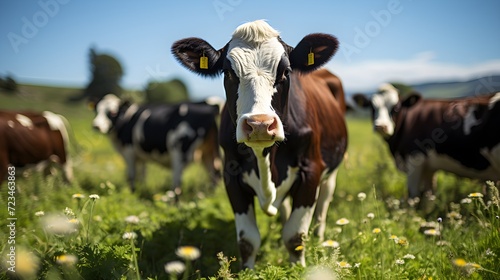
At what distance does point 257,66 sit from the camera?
8.91ft

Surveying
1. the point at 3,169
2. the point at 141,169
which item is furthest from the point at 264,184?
the point at 141,169

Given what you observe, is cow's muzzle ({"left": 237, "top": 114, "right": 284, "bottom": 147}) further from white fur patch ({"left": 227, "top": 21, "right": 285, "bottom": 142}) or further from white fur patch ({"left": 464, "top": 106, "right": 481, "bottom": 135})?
white fur patch ({"left": 464, "top": 106, "right": 481, "bottom": 135})

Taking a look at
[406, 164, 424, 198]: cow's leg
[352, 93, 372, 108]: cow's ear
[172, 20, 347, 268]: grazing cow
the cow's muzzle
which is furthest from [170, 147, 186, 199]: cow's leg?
the cow's muzzle

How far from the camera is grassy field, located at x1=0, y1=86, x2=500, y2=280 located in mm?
2516

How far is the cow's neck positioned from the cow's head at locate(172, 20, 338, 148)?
0.29 meters

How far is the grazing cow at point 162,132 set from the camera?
7941 millimetres

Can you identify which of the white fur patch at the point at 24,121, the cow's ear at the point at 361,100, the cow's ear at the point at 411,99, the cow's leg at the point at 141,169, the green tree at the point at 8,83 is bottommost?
the cow's leg at the point at 141,169

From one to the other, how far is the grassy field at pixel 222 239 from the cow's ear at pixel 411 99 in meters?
1.21

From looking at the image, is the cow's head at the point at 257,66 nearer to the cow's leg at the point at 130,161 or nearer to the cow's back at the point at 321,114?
the cow's back at the point at 321,114

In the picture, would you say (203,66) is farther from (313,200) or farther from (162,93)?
(162,93)

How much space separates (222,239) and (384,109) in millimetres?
4036

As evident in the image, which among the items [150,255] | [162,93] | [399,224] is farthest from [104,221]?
[162,93]

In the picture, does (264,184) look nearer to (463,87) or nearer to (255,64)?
(255,64)

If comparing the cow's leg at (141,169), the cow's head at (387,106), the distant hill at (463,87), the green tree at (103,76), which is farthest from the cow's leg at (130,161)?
the distant hill at (463,87)
